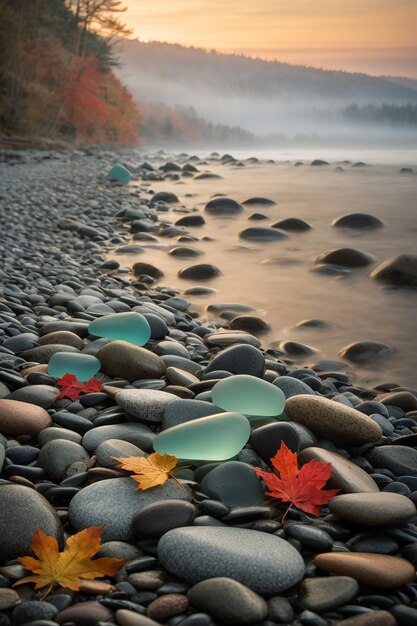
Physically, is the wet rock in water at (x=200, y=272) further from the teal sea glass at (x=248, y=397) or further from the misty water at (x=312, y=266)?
the teal sea glass at (x=248, y=397)

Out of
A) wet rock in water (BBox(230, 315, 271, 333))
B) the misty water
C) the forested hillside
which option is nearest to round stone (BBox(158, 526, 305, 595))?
A: the misty water

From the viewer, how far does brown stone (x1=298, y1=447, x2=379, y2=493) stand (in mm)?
2020

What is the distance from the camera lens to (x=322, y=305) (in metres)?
5.00

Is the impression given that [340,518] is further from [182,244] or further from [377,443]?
[182,244]

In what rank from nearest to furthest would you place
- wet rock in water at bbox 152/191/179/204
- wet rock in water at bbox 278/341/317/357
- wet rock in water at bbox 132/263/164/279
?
wet rock in water at bbox 278/341/317/357, wet rock in water at bbox 132/263/164/279, wet rock in water at bbox 152/191/179/204

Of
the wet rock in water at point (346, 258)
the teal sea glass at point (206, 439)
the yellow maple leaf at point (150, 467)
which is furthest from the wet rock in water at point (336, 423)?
the wet rock in water at point (346, 258)

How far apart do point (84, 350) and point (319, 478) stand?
4.75ft

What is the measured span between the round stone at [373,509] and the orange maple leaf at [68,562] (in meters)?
0.62

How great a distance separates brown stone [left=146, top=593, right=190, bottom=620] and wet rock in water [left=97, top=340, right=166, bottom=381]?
1.33 m

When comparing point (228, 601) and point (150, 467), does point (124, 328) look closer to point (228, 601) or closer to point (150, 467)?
point (150, 467)

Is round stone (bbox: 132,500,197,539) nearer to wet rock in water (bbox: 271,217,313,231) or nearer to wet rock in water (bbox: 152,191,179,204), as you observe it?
wet rock in water (bbox: 271,217,313,231)

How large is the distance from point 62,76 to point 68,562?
22.9 metres

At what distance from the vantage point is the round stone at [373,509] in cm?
182

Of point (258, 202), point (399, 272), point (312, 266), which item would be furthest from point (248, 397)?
point (258, 202)
